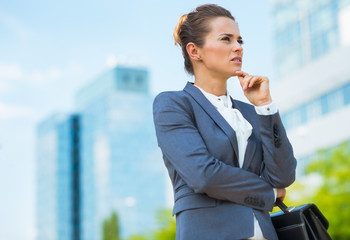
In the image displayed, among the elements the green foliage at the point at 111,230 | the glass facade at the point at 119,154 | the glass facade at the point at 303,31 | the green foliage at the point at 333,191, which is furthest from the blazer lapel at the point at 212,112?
the glass facade at the point at 119,154

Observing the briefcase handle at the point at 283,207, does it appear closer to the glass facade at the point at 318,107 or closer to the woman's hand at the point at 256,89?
the woman's hand at the point at 256,89

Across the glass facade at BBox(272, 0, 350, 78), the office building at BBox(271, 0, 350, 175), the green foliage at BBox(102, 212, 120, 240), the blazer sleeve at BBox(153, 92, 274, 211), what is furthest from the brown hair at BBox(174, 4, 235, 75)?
the green foliage at BBox(102, 212, 120, 240)

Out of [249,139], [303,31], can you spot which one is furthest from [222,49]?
[303,31]

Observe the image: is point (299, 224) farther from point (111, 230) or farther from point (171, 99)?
point (111, 230)

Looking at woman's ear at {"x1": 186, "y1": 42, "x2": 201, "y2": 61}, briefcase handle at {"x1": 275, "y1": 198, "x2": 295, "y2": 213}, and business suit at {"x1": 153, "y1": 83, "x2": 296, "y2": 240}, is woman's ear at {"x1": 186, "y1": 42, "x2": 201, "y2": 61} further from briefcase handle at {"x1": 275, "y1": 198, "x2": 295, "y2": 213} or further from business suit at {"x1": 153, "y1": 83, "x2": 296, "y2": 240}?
briefcase handle at {"x1": 275, "y1": 198, "x2": 295, "y2": 213}

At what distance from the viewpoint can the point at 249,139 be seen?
8.87 ft

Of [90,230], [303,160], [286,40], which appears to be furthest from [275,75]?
[90,230]

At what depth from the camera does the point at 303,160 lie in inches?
1411

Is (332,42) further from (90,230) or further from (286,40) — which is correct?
(90,230)

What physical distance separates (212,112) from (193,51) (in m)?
0.33

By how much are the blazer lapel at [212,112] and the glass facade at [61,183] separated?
8431cm

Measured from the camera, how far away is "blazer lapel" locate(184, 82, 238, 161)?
2.62m

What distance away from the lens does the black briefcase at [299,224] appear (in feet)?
8.46

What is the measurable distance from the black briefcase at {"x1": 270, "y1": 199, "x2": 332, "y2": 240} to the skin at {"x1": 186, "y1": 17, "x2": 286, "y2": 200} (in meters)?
0.10
